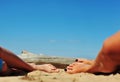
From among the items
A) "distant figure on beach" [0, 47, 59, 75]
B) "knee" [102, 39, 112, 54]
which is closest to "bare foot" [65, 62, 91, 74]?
"distant figure on beach" [0, 47, 59, 75]

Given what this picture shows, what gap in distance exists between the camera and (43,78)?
4559 millimetres

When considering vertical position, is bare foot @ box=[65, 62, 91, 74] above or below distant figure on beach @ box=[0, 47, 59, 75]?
below

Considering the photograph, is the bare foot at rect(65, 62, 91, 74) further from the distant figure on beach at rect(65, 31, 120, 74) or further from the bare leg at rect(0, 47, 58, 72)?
the bare leg at rect(0, 47, 58, 72)

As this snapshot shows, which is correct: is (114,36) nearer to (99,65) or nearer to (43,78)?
(99,65)

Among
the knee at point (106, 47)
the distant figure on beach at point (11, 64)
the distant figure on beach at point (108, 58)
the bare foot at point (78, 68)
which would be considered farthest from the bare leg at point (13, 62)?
the knee at point (106, 47)

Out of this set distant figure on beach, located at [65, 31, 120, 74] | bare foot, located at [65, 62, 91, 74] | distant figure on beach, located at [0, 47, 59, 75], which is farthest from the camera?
bare foot, located at [65, 62, 91, 74]

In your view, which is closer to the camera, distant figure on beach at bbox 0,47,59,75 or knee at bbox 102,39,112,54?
knee at bbox 102,39,112,54

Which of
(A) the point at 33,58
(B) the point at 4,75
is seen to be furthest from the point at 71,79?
(A) the point at 33,58

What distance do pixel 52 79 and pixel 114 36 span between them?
106 centimetres

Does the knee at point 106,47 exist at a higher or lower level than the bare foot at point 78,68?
higher

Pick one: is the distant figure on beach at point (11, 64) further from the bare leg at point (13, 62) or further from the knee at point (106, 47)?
the knee at point (106, 47)

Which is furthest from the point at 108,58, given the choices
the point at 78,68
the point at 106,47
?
the point at 78,68

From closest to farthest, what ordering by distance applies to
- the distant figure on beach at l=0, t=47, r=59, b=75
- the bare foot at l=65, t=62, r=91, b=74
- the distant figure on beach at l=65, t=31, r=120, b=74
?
1. the distant figure on beach at l=65, t=31, r=120, b=74
2. the distant figure on beach at l=0, t=47, r=59, b=75
3. the bare foot at l=65, t=62, r=91, b=74

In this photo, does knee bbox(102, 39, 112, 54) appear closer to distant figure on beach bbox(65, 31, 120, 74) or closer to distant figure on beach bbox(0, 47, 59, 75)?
distant figure on beach bbox(65, 31, 120, 74)
